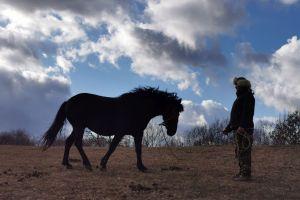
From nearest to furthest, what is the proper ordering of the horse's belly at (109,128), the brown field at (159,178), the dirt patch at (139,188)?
1. the brown field at (159,178)
2. the dirt patch at (139,188)
3. the horse's belly at (109,128)

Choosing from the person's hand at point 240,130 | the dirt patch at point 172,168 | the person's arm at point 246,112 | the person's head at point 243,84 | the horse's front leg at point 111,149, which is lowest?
the dirt patch at point 172,168

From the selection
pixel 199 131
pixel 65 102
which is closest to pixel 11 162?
pixel 65 102

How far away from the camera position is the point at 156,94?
549 inches

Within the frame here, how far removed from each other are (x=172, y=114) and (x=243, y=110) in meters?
2.67

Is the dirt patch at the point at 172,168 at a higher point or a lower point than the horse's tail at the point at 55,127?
lower

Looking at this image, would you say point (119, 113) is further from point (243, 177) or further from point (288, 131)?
point (288, 131)

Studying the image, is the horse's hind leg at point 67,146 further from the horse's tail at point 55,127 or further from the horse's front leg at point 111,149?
the horse's front leg at point 111,149

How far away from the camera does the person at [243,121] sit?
11836 mm

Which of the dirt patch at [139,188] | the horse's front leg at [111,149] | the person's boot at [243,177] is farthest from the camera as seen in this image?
the horse's front leg at [111,149]

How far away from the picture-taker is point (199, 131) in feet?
95.6

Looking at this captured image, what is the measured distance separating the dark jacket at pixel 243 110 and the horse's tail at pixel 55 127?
4812 millimetres

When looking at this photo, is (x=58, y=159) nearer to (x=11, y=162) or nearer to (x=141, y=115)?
(x=11, y=162)

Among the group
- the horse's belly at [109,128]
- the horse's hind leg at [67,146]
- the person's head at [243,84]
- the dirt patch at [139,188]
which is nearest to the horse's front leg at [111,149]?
the horse's belly at [109,128]

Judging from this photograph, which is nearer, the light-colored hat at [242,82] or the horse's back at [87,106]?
the light-colored hat at [242,82]
